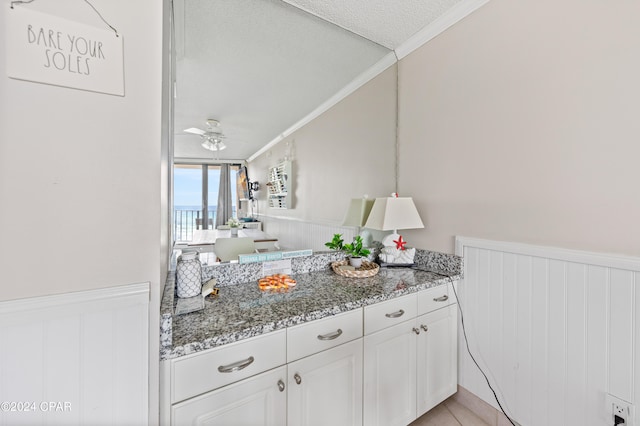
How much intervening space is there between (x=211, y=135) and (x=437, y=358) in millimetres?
1762

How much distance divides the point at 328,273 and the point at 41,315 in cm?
123

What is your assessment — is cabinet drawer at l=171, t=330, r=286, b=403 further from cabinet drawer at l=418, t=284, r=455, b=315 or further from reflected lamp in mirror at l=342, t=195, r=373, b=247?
reflected lamp in mirror at l=342, t=195, r=373, b=247

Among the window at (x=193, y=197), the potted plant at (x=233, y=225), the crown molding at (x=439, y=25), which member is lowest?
the potted plant at (x=233, y=225)

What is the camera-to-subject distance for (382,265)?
5.90 ft

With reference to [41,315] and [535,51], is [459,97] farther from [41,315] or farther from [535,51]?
[41,315]

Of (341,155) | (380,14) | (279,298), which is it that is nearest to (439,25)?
(380,14)

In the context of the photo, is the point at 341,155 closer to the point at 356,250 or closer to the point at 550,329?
the point at 356,250

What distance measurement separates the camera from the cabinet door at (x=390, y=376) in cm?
121

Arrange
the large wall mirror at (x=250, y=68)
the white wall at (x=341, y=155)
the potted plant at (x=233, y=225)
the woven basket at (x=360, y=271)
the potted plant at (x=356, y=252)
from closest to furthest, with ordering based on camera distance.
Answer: the large wall mirror at (x=250, y=68)
the potted plant at (x=233, y=225)
the woven basket at (x=360, y=271)
the potted plant at (x=356, y=252)
the white wall at (x=341, y=155)

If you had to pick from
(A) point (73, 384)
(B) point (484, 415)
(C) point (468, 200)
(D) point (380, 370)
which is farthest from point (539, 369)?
(A) point (73, 384)

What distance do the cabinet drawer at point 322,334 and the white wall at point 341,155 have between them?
0.77 metres

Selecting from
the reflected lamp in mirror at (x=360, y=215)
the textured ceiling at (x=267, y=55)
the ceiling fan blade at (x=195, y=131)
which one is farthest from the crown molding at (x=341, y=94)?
the reflected lamp in mirror at (x=360, y=215)

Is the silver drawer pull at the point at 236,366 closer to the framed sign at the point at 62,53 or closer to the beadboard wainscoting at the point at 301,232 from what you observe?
the beadboard wainscoting at the point at 301,232

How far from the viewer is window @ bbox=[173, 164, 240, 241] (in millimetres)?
1303
